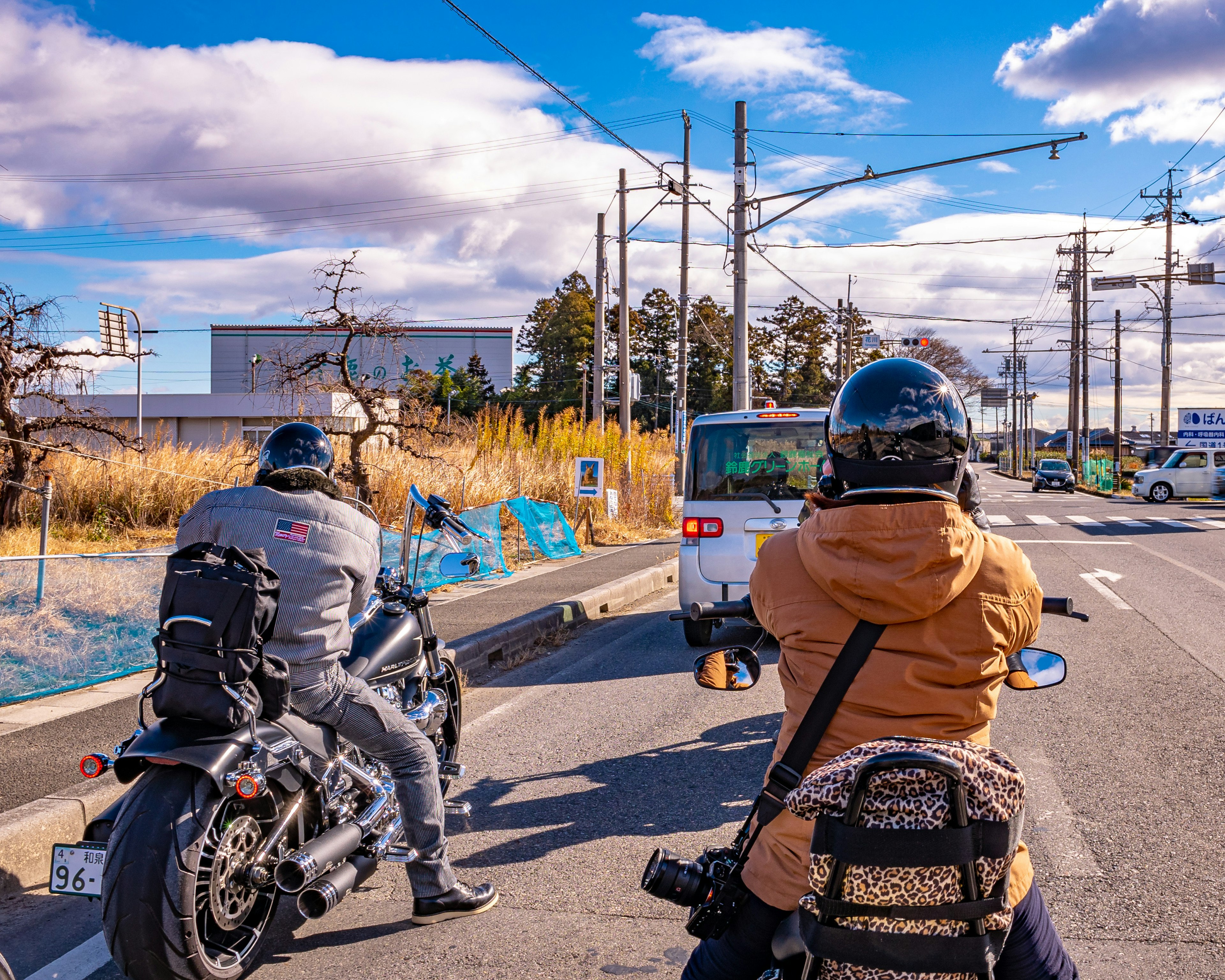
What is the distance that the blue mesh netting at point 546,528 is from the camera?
15500 millimetres

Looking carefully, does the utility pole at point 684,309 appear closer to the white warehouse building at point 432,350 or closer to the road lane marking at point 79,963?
the road lane marking at point 79,963

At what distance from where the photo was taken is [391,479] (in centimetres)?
1591

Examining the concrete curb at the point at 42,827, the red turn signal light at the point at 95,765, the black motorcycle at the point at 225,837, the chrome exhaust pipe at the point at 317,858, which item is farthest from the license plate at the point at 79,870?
the concrete curb at the point at 42,827

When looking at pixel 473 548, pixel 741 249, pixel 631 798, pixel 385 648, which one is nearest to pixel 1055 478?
pixel 741 249

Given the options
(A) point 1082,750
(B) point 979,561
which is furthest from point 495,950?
(A) point 1082,750

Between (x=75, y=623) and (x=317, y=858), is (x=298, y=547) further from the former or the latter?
(x=75, y=623)

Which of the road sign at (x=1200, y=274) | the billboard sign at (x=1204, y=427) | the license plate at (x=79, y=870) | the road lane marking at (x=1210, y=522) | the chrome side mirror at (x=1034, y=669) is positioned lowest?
the road lane marking at (x=1210, y=522)

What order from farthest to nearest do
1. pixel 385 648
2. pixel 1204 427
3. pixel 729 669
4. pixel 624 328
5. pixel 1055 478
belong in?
1. pixel 1055 478
2. pixel 1204 427
3. pixel 624 328
4. pixel 385 648
5. pixel 729 669

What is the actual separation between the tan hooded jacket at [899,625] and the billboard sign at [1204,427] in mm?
43926

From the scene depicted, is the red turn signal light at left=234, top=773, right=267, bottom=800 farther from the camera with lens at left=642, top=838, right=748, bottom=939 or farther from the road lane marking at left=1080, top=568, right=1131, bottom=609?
the road lane marking at left=1080, top=568, right=1131, bottom=609

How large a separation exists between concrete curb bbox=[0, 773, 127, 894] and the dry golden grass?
20.9 feet

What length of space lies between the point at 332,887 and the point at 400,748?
0.52 m

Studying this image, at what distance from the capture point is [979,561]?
1777 mm

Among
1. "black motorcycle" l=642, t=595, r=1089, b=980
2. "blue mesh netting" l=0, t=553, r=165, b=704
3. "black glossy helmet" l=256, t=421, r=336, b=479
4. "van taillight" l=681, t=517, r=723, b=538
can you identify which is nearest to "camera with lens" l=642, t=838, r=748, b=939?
"black motorcycle" l=642, t=595, r=1089, b=980
